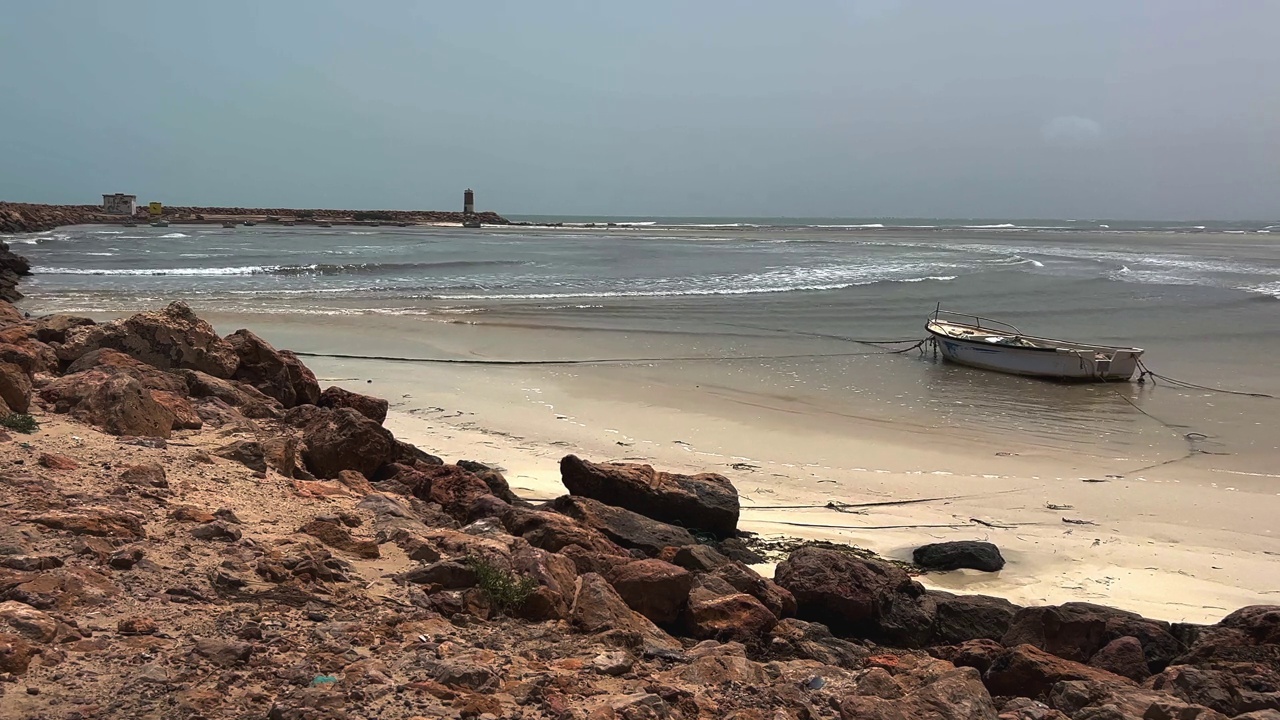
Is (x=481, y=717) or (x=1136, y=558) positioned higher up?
(x=481, y=717)

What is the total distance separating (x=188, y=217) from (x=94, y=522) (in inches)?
3713

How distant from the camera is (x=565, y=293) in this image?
27.7 meters

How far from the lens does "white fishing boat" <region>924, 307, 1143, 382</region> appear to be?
1530 centimetres

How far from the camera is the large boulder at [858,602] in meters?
5.12

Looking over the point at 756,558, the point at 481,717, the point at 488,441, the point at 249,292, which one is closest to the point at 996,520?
the point at 756,558

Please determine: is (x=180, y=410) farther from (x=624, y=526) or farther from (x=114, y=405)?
(x=624, y=526)

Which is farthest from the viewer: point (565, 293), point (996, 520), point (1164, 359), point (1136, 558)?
point (565, 293)

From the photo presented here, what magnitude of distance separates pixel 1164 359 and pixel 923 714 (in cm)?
1695

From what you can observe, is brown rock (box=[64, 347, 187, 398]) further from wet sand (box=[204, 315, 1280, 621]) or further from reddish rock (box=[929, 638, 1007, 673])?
reddish rock (box=[929, 638, 1007, 673])

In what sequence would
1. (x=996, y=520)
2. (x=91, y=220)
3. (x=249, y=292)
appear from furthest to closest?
(x=91, y=220) → (x=249, y=292) → (x=996, y=520)

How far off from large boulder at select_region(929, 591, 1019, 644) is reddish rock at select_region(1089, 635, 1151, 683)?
561 millimetres

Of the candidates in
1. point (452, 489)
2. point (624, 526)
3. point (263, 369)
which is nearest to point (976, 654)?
point (624, 526)

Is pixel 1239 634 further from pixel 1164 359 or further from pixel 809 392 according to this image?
pixel 1164 359

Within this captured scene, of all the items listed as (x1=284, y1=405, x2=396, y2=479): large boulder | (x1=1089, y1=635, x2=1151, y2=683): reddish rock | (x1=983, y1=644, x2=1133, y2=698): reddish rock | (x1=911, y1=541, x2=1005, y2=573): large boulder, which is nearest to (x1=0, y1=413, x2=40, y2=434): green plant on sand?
(x1=284, y1=405, x2=396, y2=479): large boulder
